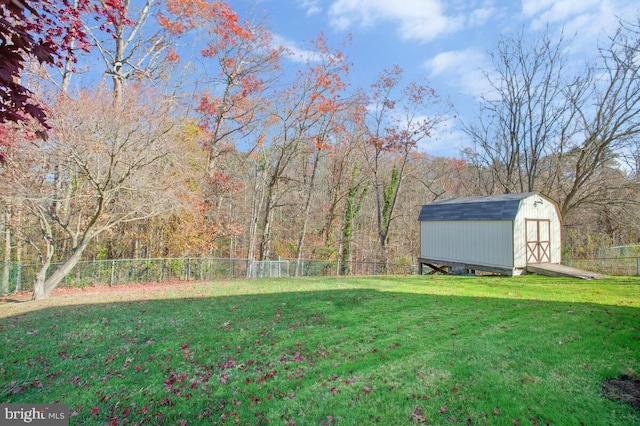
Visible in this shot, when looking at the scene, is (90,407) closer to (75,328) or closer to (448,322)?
(75,328)

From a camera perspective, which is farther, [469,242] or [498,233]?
[469,242]

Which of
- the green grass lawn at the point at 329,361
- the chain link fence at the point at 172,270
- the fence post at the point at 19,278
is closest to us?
the green grass lawn at the point at 329,361

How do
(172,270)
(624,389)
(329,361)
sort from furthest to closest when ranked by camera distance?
1. (172,270)
2. (329,361)
3. (624,389)

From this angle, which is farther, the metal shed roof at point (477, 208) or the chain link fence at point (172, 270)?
the metal shed roof at point (477, 208)

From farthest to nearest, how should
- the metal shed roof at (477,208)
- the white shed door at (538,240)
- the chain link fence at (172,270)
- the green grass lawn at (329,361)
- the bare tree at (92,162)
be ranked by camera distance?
the white shed door at (538,240), the metal shed roof at (477,208), the chain link fence at (172,270), the bare tree at (92,162), the green grass lawn at (329,361)

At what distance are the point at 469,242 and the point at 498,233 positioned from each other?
1.49 m

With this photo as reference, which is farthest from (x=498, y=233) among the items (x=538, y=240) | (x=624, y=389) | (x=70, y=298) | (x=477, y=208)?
(x=70, y=298)

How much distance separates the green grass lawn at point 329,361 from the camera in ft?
10.9

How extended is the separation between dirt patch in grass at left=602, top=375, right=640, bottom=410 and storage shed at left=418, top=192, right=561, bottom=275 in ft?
38.8

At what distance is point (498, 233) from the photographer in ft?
49.5

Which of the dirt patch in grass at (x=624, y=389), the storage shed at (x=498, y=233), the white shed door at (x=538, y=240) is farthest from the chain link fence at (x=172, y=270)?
the dirt patch in grass at (x=624, y=389)

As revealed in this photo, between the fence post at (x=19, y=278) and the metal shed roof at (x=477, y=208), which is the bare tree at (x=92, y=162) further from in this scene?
the metal shed roof at (x=477, y=208)

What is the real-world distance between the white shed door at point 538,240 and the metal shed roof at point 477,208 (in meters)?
1.10

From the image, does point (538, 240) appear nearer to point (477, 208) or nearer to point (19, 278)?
point (477, 208)
